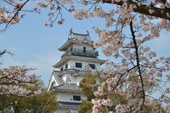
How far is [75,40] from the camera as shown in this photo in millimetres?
30734

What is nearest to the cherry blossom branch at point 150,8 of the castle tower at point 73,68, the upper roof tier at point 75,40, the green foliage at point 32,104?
the green foliage at point 32,104

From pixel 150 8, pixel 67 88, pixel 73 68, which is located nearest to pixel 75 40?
pixel 73 68

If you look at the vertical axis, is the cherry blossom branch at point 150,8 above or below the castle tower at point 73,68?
below

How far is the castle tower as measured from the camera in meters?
25.3

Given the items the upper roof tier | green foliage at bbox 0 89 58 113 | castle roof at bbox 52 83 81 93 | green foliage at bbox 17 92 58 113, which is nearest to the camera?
green foliage at bbox 0 89 58 113

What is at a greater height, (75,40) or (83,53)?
(75,40)

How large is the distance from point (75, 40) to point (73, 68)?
14.2ft

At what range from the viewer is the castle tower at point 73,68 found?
2534 cm

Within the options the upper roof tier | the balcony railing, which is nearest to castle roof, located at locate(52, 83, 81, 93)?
the balcony railing

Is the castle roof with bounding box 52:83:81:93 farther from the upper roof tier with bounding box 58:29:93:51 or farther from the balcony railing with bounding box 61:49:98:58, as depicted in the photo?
the upper roof tier with bounding box 58:29:93:51

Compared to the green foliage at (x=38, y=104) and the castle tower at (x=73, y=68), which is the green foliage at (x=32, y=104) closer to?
the green foliage at (x=38, y=104)

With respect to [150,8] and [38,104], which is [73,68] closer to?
[38,104]

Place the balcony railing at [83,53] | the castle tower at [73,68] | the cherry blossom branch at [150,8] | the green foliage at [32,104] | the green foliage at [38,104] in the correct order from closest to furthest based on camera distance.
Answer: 1. the cherry blossom branch at [150,8]
2. the green foliage at [32,104]
3. the green foliage at [38,104]
4. the castle tower at [73,68]
5. the balcony railing at [83,53]

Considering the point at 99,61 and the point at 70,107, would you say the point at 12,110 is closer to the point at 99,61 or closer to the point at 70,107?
the point at 70,107
